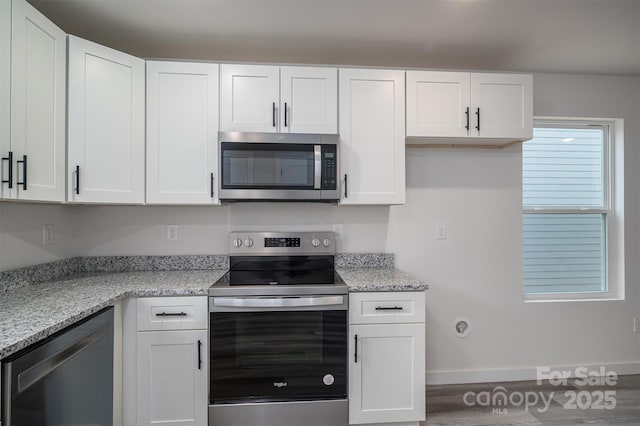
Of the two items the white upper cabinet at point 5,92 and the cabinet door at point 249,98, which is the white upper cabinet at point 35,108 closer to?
the white upper cabinet at point 5,92

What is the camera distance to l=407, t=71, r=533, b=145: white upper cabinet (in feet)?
6.88

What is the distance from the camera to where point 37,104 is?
152 cm

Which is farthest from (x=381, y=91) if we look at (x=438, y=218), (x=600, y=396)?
(x=600, y=396)

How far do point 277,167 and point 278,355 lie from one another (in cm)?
108

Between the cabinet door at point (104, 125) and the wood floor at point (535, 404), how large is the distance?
236cm

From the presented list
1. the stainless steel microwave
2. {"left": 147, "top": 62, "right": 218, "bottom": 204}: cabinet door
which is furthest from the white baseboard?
{"left": 147, "top": 62, "right": 218, "bottom": 204}: cabinet door

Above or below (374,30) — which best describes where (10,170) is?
below

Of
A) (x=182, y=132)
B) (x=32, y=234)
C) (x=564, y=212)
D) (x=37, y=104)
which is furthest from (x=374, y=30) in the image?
(x=32, y=234)

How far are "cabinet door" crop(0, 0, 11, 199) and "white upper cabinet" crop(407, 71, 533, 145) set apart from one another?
6.58ft

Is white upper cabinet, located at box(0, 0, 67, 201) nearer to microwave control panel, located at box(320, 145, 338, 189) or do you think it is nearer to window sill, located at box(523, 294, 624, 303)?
microwave control panel, located at box(320, 145, 338, 189)

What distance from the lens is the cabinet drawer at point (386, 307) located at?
1.81 metres

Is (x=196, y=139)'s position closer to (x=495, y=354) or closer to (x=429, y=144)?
(x=429, y=144)

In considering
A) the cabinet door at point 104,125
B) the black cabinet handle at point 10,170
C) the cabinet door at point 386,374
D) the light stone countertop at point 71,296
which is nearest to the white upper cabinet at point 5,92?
the black cabinet handle at point 10,170

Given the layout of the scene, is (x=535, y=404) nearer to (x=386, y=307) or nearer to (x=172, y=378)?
(x=386, y=307)
